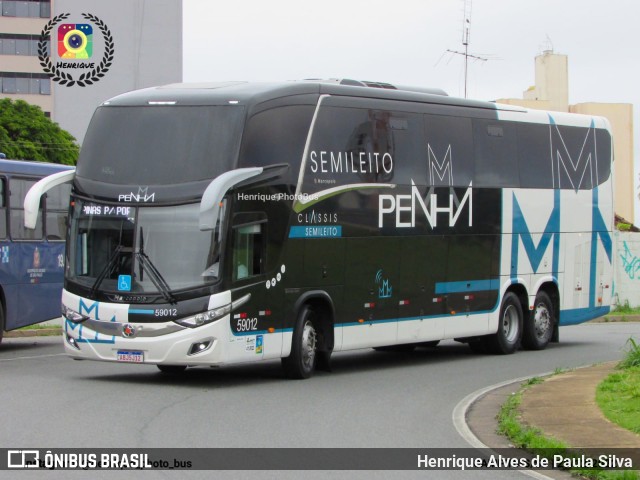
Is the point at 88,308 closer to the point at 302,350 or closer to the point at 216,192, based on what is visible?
the point at 216,192

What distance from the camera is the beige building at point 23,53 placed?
9525 centimetres

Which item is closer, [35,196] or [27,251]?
[35,196]

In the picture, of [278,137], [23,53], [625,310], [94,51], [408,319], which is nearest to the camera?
[278,137]

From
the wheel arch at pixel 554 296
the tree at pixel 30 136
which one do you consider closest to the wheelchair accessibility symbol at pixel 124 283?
the wheel arch at pixel 554 296

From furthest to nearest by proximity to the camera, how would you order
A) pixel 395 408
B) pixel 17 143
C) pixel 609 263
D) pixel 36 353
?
pixel 17 143
pixel 609 263
pixel 36 353
pixel 395 408

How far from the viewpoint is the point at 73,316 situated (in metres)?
16.2

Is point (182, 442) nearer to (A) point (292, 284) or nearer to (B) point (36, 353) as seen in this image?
(A) point (292, 284)

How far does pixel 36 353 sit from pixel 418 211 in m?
7.38

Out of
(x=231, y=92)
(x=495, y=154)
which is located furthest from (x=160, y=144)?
(x=495, y=154)

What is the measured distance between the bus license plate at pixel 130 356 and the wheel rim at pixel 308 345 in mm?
2681

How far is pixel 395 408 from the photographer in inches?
562

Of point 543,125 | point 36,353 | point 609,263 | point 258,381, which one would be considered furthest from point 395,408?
point 609,263

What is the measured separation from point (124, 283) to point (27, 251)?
5910mm

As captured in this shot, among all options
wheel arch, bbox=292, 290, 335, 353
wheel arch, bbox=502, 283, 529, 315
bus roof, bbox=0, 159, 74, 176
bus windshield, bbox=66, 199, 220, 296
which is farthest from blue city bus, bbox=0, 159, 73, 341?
wheel arch, bbox=502, 283, 529, 315
